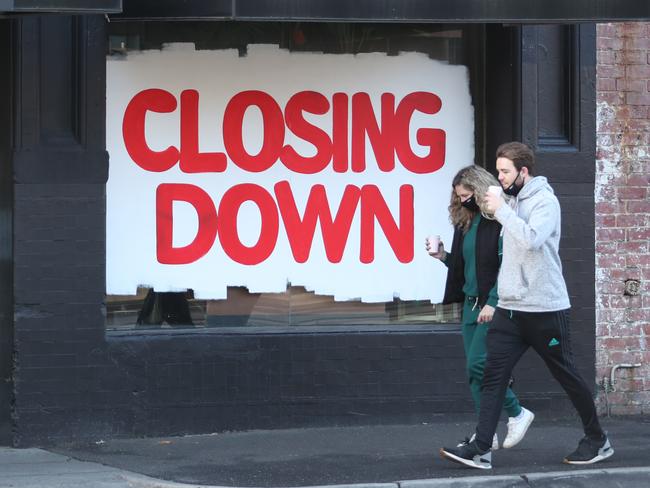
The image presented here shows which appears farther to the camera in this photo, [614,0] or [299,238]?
[299,238]

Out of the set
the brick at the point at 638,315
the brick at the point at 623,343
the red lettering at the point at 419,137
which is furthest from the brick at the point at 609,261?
the red lettering at the point at 419,137

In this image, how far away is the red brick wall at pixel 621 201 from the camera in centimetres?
892

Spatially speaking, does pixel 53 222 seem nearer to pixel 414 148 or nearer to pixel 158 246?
pixel 158 246

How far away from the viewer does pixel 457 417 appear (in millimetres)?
8789

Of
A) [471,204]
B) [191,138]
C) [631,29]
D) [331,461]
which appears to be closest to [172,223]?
[191,138]

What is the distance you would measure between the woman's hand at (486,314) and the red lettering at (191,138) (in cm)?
247

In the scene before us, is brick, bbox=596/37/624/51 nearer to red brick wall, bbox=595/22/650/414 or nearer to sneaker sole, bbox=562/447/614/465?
red brick wall, bbox=595/22/650/414

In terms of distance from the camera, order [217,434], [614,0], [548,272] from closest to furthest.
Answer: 1. [548,272]
2. [614,0]
3. [217,434]

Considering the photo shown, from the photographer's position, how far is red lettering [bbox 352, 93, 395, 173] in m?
8.88

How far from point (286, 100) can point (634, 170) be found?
2.61m

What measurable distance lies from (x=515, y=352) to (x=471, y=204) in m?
0.94

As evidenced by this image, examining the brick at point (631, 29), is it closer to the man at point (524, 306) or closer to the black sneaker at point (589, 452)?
the man at point (524, 306)

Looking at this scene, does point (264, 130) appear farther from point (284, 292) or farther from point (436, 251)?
point (436, 251)

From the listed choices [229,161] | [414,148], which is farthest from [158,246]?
[414,148]
